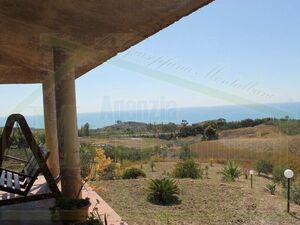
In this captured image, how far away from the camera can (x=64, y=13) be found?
273cm

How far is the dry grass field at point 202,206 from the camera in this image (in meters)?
5.53

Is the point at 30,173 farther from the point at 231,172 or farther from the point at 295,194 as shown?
the point at 231,172

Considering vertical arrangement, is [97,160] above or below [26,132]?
below

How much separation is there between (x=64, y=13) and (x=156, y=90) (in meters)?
6.71

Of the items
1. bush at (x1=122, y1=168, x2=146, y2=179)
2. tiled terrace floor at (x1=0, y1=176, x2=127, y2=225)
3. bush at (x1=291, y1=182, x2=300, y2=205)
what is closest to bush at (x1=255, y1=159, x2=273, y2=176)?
bush at (x1=291, y1=182, x2=300, y2=205)

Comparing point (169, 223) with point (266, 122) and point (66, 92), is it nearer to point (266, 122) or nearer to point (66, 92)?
point (66, 92)

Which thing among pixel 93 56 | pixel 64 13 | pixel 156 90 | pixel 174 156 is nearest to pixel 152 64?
pixel 93 56

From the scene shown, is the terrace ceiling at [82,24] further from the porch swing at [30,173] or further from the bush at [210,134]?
the bush at [210,134]

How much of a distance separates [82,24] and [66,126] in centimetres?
110

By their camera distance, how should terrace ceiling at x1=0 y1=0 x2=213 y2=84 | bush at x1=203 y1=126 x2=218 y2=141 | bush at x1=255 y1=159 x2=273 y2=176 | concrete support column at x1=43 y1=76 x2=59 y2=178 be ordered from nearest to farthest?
terrace ceiling at x1=0 y1=0 x2=213 y2=84
concrete support column at x1=43 y1=76 x2=59 y2=178
bush at x1=255 y1=159 x2=273 y2=176
bush at x1=203 y1=126 x2=218 y2=141

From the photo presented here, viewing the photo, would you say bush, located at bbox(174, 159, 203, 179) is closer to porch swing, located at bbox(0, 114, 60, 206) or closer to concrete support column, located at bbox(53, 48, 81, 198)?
porch swing, located at bbox(0, 114, 60, 206)

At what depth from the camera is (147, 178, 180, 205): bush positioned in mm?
6684

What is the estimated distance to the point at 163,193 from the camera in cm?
667

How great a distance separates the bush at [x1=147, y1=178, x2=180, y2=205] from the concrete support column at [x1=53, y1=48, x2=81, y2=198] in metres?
3.27
